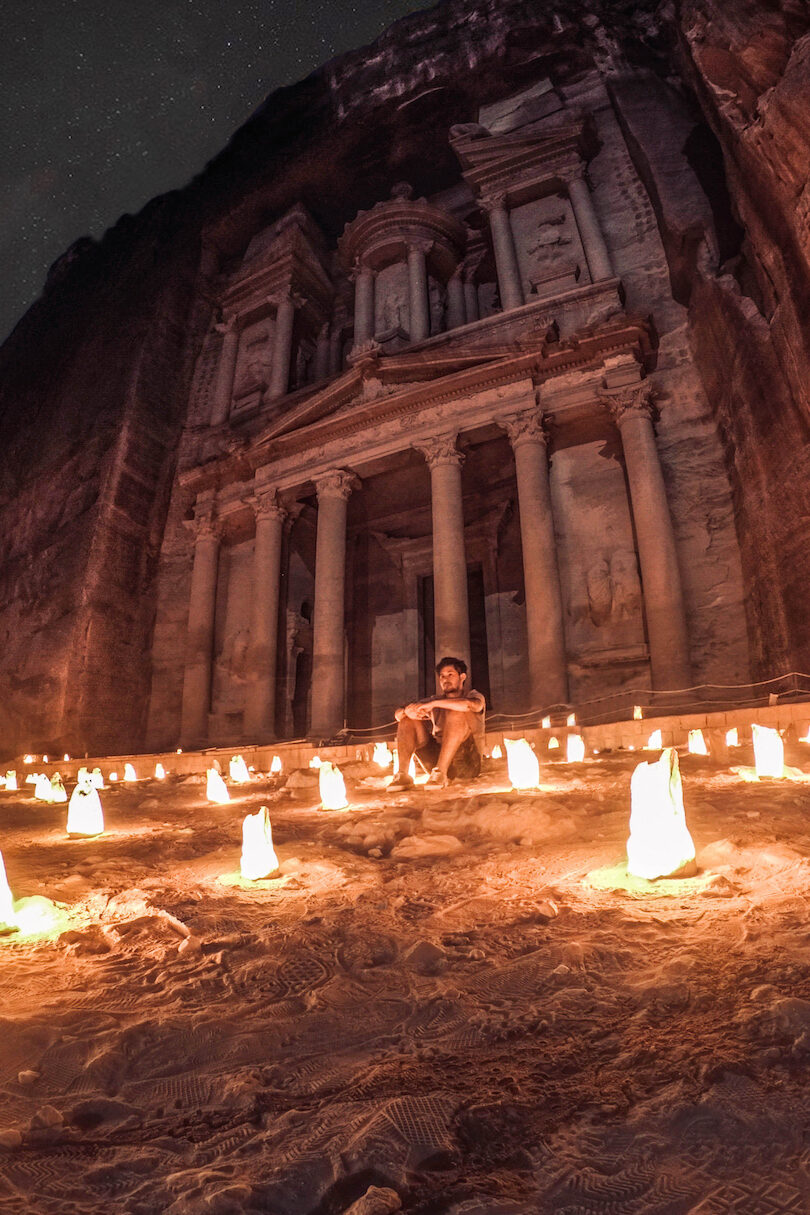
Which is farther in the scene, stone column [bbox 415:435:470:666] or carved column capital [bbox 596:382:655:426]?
stone column [bbox 415:435:470:666]

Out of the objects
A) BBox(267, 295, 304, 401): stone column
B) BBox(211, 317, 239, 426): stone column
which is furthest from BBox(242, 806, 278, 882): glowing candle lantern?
BBox(211, 317, 239, 426): stone column

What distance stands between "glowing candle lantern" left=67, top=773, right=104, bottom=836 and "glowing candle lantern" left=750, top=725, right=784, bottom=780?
5946 millimetres

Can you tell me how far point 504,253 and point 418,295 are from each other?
294 centimetres

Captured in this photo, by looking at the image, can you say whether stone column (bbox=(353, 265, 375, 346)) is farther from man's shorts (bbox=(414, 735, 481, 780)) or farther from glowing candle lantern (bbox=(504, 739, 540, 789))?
glowing candle lantern (bbox=(504, 739, 540, 789))

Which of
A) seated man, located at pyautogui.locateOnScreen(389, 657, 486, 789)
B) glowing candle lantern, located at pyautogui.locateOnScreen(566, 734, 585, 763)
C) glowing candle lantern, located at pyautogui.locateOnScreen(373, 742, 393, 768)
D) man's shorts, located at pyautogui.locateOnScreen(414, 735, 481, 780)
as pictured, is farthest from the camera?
glowing candle lantern, located at pyautogui.locateOnScreen(373, 742, 393, 768)

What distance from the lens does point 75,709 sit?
17531 millimetres

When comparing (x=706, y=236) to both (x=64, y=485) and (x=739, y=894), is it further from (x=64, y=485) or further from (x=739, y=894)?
(x=64, y=485)

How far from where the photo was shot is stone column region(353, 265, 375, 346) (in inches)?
816

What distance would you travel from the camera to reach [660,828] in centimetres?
298

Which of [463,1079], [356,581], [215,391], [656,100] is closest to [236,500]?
[356,581]

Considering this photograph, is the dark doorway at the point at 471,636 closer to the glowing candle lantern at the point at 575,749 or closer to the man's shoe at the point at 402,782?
the glowing candle lantern at the point at 575,749

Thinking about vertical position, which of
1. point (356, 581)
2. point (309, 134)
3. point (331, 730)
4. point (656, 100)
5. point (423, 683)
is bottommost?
point (331, 730)

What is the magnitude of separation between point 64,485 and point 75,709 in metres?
8.77

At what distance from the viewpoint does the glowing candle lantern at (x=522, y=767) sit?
597 centimetres
